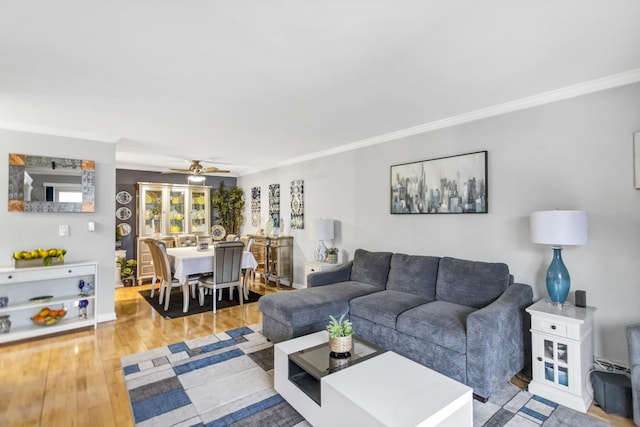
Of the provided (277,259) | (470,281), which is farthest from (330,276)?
(277,259)

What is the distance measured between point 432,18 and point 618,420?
281cm

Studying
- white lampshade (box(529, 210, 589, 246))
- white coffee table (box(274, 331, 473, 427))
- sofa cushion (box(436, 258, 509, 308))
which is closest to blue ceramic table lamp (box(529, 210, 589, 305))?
white lampshade (box(529, 210, 589, 246))

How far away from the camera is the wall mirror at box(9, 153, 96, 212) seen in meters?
3.59

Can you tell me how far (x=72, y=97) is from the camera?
9.24 ft

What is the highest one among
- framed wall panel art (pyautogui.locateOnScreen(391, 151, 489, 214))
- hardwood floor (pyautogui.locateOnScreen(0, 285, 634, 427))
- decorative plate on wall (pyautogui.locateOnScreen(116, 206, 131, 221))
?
framed wall panel art (pyautogui.locateOnScreen(391, 151, 489, 214))

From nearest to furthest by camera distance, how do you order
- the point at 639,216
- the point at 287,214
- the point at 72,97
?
the point at 639,216, the point at 72,97, the point at 287,214

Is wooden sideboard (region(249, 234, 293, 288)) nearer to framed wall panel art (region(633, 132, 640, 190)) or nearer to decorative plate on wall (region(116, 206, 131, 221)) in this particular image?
decorative plate on wall (region(116, 206, 131, 221))

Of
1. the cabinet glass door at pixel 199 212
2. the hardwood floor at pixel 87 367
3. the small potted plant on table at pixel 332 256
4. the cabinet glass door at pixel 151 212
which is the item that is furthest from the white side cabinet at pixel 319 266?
the cabinet glass door at pixel 151 212

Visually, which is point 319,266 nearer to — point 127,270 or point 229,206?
point 229,206

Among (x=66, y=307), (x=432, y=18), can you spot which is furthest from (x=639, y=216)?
(x=66, y=307)

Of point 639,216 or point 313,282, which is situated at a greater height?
point 639,216

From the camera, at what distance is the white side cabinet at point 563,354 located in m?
2.20

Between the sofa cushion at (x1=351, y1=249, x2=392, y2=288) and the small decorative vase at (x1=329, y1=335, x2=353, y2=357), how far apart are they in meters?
1.70

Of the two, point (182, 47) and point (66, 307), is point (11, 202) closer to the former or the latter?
point (66, 307)
